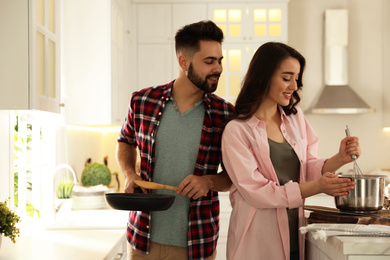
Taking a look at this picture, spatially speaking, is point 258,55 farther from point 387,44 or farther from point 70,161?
point 387,44

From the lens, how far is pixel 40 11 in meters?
1.95

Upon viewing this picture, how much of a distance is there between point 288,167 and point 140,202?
1.75 feet

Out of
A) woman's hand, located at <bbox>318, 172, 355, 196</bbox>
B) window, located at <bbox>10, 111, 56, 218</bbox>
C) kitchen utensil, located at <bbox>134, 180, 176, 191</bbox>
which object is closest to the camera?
woman's hand, located at <bbox>318, 172, 355, 196</bbox>

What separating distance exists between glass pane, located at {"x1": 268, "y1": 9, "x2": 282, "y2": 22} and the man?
2.63m

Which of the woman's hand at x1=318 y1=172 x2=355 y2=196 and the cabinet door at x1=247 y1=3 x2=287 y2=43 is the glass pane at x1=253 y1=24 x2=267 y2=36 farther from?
the woman's hand at x1=318 y1=172 x2=355 y2=196

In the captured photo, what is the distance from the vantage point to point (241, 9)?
4492 millimetres

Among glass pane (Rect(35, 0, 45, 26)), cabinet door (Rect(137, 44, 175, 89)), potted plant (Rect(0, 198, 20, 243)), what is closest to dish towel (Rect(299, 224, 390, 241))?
potted plant (Rect(0, 198, 20, 243))

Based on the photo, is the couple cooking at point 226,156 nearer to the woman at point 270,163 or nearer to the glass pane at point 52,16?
the woman at point 270,163

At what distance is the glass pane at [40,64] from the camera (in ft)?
6.23

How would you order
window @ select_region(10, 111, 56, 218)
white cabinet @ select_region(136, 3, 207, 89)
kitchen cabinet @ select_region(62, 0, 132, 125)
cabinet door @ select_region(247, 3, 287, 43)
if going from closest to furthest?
window @ select_region(10, 111, 56, 218), kitchen cabinet @ select_region(62, 0, 132, 125), cabinet door @ select_region(247, 3, 287, 43), white cabinet @ select_region(136, 3, 207, 89)

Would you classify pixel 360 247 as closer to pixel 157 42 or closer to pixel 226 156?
pixel 226 156

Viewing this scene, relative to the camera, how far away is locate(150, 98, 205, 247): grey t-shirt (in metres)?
1.93

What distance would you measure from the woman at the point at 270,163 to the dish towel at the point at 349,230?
0.57ft

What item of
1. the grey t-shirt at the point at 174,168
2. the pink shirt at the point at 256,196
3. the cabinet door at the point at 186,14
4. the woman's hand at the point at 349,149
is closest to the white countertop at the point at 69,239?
the grey t-shirt at the point at 174,168
